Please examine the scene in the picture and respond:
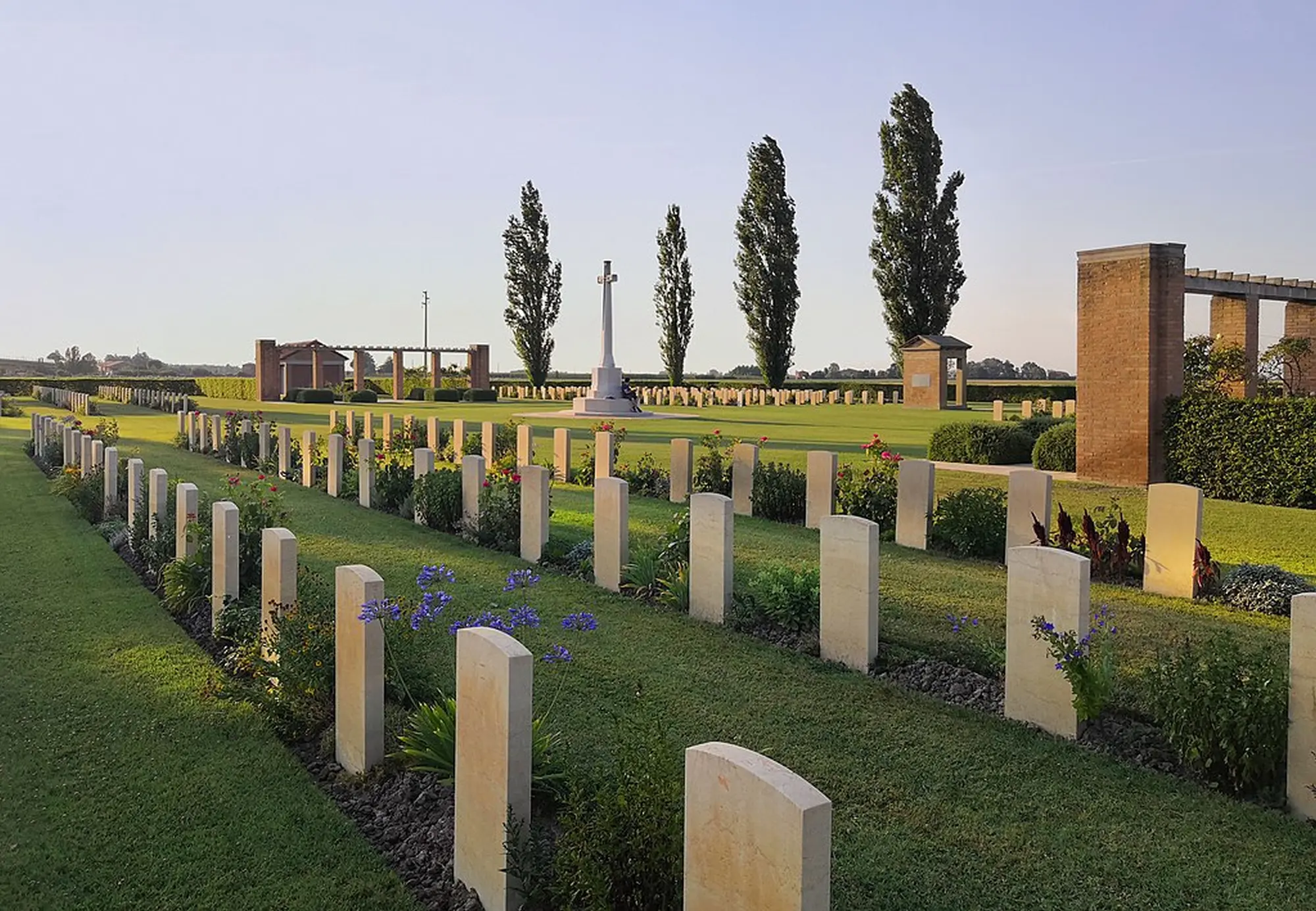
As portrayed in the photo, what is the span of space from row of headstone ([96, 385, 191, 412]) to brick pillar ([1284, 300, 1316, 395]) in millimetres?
29867

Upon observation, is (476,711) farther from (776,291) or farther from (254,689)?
(776,291)

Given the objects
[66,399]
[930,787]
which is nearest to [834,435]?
[930,787]

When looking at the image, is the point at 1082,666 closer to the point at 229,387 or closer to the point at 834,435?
the point at 834,435

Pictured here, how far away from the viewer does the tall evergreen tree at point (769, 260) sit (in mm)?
48250

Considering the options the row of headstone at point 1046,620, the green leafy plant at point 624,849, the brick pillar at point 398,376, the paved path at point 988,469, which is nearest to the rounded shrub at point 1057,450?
the paved path at point 988,469

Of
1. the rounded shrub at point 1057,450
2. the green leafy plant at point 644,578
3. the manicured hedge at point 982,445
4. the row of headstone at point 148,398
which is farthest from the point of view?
the row of headstone at point 148,398

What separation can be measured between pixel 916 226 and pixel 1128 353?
29.7 meters

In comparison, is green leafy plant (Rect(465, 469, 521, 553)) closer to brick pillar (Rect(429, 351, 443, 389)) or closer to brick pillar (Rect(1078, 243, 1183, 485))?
brick pillar (Rect(1078, 243, 1183, 485))

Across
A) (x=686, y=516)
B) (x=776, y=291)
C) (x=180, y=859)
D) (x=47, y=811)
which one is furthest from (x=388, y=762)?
(x=776, y=291)

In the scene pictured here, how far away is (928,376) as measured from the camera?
39.5 metres

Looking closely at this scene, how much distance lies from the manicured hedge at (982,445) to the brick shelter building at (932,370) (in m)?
20.9

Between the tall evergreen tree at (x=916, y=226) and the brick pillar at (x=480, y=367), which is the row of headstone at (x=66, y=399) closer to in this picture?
the brick pillar at (x=480, y=367)

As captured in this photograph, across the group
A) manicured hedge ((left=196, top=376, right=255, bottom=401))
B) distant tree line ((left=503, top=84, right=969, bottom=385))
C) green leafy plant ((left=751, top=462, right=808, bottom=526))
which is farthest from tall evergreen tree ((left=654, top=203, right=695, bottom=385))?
green leafy plant ((left=751, top=462, right=808, bottom=526))

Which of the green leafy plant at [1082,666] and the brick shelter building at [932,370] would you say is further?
the brick shelter building at [932,370]
